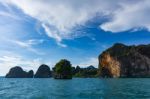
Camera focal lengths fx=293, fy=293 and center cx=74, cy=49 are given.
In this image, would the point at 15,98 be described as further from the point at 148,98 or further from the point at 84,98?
the point at 148,98

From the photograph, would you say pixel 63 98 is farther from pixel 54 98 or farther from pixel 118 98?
pixel 118 98

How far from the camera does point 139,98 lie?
157 ft

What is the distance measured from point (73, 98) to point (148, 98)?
12.3 metres

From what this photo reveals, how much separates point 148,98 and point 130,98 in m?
2.86

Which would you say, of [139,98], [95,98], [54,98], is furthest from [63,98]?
[139,98]

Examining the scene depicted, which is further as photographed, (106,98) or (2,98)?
(2,98)

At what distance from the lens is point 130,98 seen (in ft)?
157

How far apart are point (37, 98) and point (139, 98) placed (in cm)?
1704

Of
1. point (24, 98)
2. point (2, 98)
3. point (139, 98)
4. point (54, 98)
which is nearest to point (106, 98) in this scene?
point (139, 98)

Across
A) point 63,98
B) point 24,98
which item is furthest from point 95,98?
point 24,98

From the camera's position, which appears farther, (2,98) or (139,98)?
(2,98)

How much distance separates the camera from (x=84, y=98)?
1955 inches

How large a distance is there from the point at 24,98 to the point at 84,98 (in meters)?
10.2

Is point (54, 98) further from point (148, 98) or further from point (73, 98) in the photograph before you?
point (148, 98)
